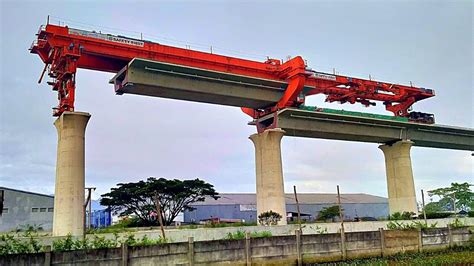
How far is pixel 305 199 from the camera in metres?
71.9

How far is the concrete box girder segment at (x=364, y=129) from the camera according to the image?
Result: 3706cm

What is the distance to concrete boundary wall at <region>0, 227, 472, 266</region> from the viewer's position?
1454cm

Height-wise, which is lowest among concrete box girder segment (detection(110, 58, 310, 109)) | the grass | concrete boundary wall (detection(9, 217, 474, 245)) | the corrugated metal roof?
the grass

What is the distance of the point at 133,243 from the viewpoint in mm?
15992

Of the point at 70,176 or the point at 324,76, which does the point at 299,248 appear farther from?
the point at 324,76

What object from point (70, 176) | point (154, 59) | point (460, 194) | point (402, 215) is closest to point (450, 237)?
point (402, 215)

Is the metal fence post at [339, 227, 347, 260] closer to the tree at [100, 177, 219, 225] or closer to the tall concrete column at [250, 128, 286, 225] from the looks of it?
the tall concrete column at [250, 128, 286, 225]

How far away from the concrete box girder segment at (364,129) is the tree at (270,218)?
24.3 feet

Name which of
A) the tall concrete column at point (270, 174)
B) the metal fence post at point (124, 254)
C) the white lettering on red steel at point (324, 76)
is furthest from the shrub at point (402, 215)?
the metal fence post at point (124, 254)

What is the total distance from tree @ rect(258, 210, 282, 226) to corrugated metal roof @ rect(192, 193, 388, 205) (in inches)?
1039

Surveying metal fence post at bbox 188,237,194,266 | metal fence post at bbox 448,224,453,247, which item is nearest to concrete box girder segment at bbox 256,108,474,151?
metal fence post at bbox 448,224,453,247

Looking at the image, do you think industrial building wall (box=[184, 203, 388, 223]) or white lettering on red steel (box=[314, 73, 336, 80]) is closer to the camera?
white lettering on red steel (box=[314, 73, 336, 80])

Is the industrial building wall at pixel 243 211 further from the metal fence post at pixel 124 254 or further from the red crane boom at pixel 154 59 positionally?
the metal fence post at pixel 124 254

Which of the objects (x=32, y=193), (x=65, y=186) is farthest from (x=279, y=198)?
(x=32, y=193)
